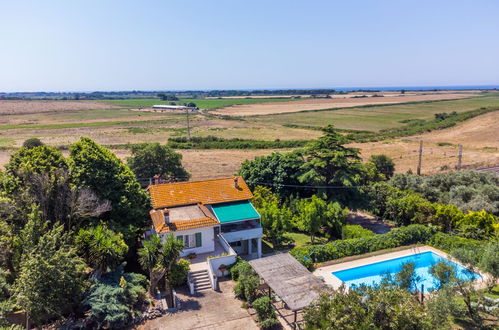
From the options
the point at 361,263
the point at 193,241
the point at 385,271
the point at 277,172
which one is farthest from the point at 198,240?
the point at 385,271

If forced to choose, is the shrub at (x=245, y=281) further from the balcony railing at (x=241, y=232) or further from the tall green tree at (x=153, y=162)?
the tall green tree at (x=153, y=162)

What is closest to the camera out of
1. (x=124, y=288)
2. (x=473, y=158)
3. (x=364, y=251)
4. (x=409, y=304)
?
(x=409, y=304)

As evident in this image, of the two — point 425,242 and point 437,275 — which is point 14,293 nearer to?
point 437,275

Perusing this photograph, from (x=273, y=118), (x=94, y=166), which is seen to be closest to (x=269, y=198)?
(x=94, y=166)

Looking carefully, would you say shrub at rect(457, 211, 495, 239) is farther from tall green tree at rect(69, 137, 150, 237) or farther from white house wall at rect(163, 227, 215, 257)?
tall green tree at rect(69, 137, 150, 237)

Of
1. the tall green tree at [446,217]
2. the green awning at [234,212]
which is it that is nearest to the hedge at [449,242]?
the tall green tree at [446,217]

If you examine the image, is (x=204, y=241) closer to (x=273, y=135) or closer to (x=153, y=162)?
(x=153, y=162)

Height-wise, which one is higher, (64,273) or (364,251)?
(64,273)
